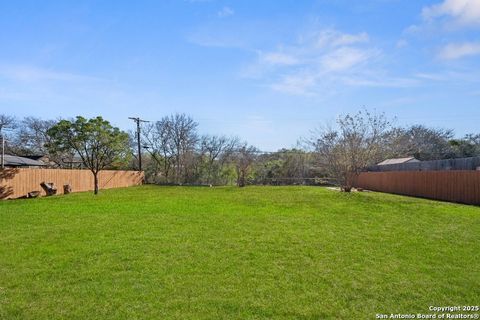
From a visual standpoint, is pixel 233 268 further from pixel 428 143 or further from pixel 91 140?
pixel 428 143

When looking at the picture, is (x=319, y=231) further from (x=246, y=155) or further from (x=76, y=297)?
(x=246, y=155)

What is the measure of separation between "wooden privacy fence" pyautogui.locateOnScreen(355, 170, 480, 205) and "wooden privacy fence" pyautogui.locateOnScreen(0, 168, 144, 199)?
17.4 metres

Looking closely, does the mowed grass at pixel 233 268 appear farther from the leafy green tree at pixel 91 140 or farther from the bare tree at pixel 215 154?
the bare tree at pixel 215 154

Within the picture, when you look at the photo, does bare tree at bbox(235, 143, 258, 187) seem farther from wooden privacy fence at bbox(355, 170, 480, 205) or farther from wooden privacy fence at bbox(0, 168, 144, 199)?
wooden privacy fence at bbox(355, 170, 480, 205)

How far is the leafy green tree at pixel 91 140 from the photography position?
16.1m

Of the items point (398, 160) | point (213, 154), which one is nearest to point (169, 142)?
point (213, 154)

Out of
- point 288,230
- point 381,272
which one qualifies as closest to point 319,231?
point 288,230

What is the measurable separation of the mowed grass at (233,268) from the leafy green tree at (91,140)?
9705 millimetres

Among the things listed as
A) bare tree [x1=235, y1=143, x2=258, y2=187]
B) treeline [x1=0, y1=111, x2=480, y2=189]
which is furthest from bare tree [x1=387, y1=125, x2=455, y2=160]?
bare tree [x1=235, y1=143, x2=258, y2=187]

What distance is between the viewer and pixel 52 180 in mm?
18078

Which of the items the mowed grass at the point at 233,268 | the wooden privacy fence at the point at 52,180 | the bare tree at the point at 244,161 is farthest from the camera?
the bare tree at the point at 244,161

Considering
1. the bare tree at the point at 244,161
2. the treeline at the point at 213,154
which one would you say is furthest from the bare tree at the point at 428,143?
the bare tree at the point at 244,161

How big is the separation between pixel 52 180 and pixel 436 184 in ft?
58.7

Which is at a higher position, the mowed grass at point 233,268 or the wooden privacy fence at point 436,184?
the wooden privacy fence at point 436,184
